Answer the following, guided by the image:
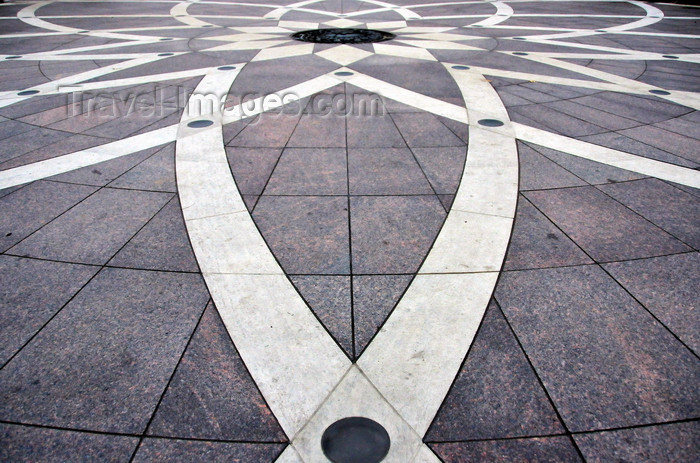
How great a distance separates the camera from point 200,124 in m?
6.97

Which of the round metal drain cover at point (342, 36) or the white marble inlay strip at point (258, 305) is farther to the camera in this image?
the round metal drain cover at point (342, 36)

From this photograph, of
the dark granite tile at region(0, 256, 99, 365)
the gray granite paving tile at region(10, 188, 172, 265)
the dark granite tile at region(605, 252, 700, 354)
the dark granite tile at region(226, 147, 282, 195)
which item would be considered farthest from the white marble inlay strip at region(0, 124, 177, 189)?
the dark granite tile at region(605, 252, 700, 354)

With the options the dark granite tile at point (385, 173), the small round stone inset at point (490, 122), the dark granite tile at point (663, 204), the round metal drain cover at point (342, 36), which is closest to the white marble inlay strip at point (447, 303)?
the dark granite tile at point (385, 173)

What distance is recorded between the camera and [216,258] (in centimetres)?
408

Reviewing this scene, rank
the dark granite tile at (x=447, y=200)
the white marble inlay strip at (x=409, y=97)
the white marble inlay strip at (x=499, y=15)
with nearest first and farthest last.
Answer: the dark granite tile at (x=447, y=200), the white marble inlay strip at (x=409, y=97), the white marble inlay strip at (x=499, y=15)

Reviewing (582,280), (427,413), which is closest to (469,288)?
(582,280)

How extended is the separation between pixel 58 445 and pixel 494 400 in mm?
2771

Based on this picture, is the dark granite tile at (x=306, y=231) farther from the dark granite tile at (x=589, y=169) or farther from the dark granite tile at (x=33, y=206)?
the dark granite tile at (x=589, y=169)

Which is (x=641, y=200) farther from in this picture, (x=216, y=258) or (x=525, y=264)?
(x=216, y=258)

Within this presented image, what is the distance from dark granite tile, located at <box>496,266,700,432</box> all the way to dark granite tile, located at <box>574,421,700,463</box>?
0.06 m

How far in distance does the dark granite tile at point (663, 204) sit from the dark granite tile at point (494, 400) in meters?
2.72

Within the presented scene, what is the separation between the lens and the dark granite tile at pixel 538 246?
13.2ft

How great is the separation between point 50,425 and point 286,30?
567 inches

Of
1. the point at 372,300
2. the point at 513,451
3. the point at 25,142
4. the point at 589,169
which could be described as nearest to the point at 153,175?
the point at 25,142
